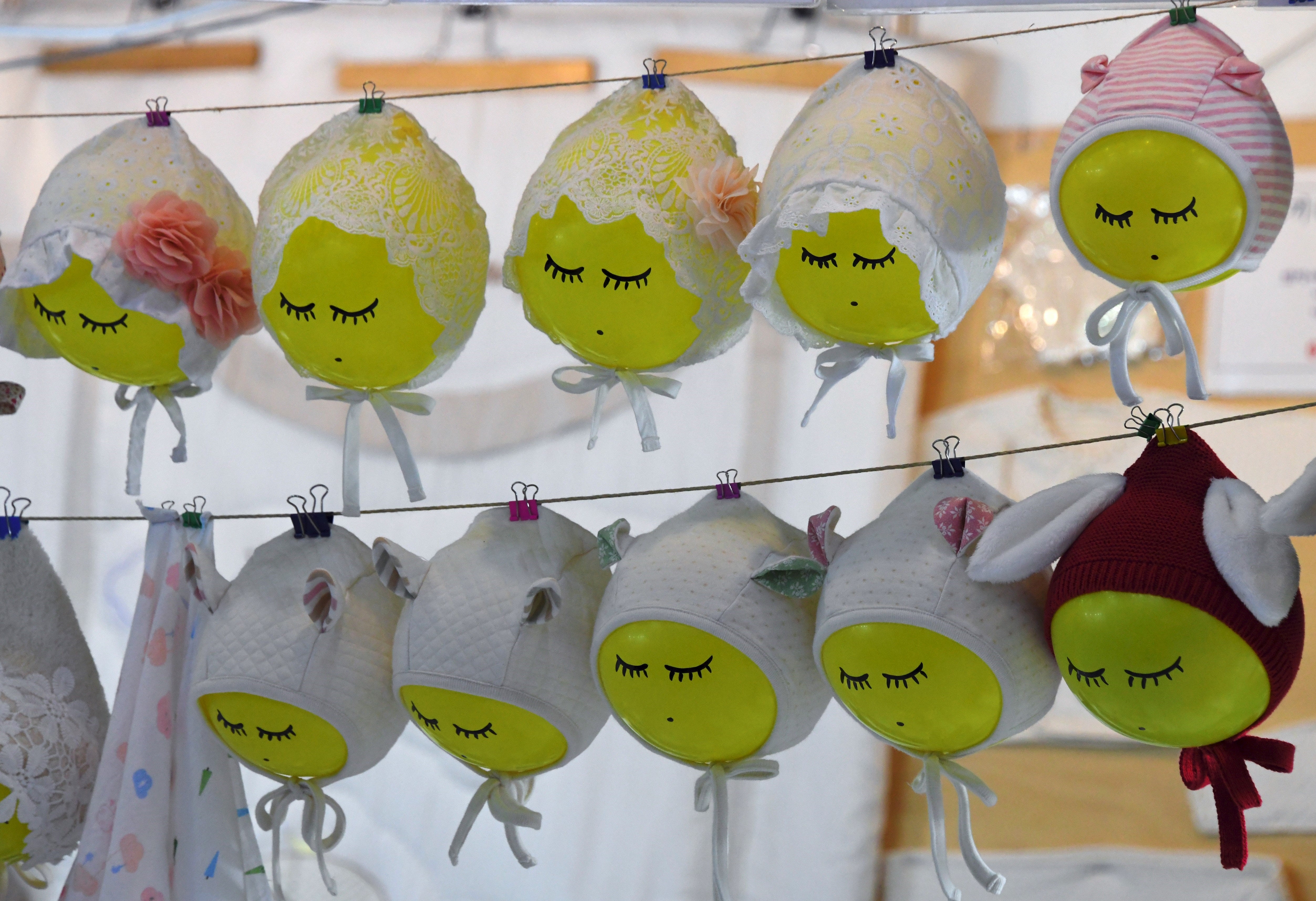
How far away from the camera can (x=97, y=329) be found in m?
0.98

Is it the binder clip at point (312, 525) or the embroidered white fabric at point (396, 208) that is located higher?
the embroidered white fabric at point (396, 208)

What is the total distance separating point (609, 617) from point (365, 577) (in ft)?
0.78

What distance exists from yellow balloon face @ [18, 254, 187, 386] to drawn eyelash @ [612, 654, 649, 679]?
0.43 m

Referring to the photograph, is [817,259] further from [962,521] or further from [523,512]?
[523,512]

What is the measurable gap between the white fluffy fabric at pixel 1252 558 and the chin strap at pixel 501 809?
51cm

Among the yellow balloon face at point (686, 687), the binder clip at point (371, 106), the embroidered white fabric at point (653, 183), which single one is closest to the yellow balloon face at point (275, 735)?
the yellow balloon face at point (686, 687)

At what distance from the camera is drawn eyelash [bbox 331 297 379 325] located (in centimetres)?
89

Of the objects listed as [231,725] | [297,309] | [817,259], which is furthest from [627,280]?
[231,725]

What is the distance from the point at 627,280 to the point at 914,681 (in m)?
0.32

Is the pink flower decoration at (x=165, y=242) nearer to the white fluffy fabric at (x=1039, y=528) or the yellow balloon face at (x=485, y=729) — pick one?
the yellow balloon face at (x=485, y=729)

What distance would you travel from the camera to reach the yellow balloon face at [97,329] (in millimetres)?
972

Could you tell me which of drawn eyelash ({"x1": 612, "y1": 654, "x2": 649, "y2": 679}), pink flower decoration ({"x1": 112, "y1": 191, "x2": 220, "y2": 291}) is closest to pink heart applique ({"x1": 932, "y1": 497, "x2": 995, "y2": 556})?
drawn eyelash ({"x1": 612, "y1": 654, "x2": 649, "y2": 679})

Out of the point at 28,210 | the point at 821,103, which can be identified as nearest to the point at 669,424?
the point at 821,103

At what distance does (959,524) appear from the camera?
792mm
